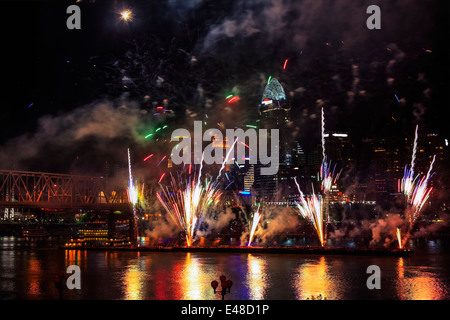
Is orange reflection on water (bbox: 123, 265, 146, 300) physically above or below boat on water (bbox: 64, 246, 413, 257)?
above

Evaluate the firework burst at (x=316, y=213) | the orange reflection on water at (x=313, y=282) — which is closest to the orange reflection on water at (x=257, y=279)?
the orange reflection on water at (x=313, y=282)

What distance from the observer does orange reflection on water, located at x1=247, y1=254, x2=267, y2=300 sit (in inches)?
972

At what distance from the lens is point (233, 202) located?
447ft

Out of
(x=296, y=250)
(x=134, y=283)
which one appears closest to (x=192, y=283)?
(x=134, y=283)

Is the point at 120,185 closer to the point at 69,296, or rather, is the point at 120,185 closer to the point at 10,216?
the point at 69,296

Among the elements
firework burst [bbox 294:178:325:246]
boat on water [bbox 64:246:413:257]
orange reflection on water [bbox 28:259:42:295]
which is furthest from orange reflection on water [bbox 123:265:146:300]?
firework burst [bbox 294:178:325:246]

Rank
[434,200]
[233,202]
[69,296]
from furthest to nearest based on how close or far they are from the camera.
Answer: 1. [434,200]
2. [233,202]
3. [69,296]

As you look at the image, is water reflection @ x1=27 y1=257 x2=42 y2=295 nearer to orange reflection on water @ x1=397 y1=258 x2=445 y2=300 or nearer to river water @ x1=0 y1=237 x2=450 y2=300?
river water @ x1=0 y1=237 x2=450 y2=300

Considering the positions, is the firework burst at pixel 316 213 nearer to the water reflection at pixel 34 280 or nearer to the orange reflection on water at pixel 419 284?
the orange reflection on water at pixel 419 284

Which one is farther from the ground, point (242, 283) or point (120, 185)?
point (120, 185)

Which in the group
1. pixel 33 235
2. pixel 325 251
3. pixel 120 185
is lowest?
pixel 33 235

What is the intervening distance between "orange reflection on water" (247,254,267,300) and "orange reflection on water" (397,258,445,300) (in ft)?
25.2
